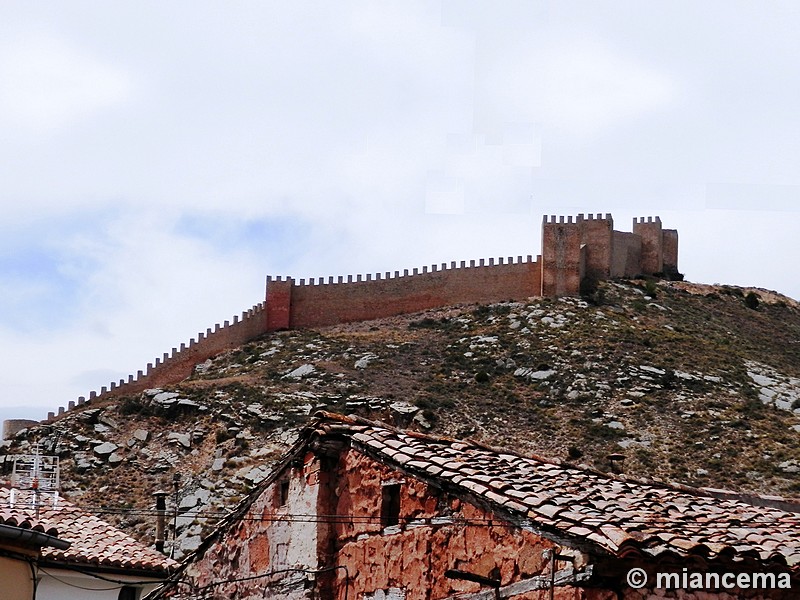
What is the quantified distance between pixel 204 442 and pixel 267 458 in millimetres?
4380

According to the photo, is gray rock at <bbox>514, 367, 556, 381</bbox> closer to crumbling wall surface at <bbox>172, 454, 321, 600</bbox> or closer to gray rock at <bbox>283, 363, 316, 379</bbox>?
gray rock at <bbox>283, 363, 316, 379</bbox>

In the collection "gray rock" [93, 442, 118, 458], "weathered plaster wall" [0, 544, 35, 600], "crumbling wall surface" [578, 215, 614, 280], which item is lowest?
"weathered plaster wall" [0, 544, 35, 600]

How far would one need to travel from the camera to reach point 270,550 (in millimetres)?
15258

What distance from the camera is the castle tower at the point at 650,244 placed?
6875 centimetres

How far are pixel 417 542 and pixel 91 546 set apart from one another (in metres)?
6.35

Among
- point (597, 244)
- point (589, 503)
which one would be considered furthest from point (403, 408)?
point (589, 503)

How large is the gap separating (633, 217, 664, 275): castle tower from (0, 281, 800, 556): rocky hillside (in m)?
1.92

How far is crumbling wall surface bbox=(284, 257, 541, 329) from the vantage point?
64.7 meters

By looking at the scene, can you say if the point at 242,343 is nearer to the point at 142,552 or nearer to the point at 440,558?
the point at 142,552

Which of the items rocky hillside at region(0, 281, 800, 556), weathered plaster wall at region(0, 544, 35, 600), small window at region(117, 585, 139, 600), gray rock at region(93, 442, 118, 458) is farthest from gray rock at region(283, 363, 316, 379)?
weathered plaster wall at region(0, 544, 35, 600)

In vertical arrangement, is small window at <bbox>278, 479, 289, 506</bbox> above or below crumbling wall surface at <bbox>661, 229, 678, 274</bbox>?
below

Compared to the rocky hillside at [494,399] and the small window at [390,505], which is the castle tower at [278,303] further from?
the small window at [390,505]

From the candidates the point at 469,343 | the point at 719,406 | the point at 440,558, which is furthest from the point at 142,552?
the point at 469,343

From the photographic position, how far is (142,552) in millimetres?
18797
